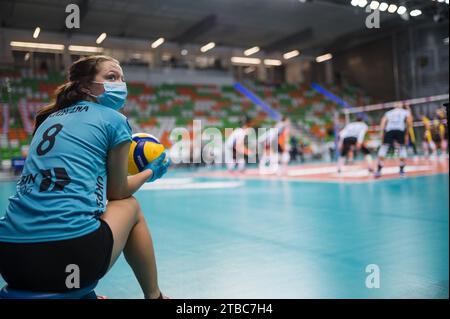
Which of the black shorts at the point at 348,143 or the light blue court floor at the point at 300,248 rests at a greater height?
the black shorts at the point at 348,143

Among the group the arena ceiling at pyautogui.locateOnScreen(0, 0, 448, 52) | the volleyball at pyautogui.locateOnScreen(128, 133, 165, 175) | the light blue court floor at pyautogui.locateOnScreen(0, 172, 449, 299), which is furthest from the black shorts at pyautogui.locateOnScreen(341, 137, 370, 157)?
the volleyball at pyautogui.locateOnScreen(128, 133, 165, 175)

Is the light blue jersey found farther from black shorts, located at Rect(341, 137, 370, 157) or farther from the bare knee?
black shorts, located at Rect(341, 137, 370, 157)

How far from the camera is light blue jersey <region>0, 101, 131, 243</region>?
1039 mm

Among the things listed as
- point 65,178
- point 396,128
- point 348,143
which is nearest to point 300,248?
point 65,178

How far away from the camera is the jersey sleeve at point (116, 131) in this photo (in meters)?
1.16

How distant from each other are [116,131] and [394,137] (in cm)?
676

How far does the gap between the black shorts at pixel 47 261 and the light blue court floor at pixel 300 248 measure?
0.83m

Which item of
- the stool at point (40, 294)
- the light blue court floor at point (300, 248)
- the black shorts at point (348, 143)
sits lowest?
the light blue court floor at point (300, 248)

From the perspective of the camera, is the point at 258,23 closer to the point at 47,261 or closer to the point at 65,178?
the point at 65,178

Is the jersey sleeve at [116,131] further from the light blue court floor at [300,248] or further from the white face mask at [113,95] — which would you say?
the light blue court floor at [300,248]

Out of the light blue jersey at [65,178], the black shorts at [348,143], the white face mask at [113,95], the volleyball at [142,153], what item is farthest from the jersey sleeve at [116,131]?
the black shorts at [348,143]

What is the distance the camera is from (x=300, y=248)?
262 cm

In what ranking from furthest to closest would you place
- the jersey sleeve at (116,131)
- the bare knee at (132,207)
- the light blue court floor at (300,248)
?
the light blue court floor at (300,248) < the bare knee at (132,207) < the jersey sleeve at (116,131)

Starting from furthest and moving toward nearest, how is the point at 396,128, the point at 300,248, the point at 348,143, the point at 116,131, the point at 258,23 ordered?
the point at 258,23 < the point at 348,143 < the point at 396,128 < the point at 300,248 < the point at 116,131
